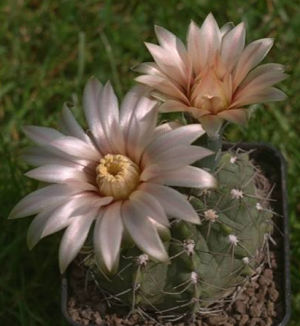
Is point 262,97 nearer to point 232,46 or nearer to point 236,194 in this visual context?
point 232,46

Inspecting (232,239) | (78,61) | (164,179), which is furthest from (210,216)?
(78,61)

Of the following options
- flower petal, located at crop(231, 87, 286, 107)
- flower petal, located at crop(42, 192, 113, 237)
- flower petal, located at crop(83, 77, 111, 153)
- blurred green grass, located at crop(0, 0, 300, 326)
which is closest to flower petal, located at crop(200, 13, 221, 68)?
flower petal, located at crop(231, 87, 286, 107)

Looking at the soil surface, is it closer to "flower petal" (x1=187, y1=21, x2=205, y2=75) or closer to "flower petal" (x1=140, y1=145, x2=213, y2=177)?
"flower petal" (x1=140, y1=145, x2=213, y2=177)

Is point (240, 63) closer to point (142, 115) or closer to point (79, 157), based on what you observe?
point (142, 115)

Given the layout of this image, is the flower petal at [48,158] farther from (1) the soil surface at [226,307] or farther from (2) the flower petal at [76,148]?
(1) the soil surface at [226,307]

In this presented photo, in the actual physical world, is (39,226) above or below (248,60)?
below
